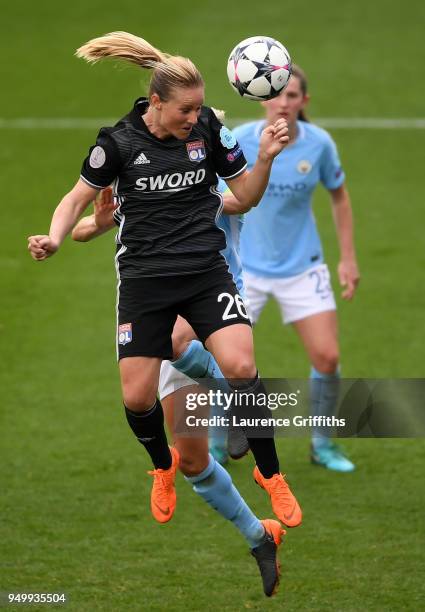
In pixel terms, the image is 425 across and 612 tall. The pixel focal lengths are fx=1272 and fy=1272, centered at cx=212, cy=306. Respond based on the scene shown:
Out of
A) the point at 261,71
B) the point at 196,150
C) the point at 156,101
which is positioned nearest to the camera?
the point at 156,101

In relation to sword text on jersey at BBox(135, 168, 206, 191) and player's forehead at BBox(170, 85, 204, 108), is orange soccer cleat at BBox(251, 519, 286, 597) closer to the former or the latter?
sword text on jersey at BBox(135, 168, 206, 191)

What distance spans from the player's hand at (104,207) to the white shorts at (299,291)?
245 cm

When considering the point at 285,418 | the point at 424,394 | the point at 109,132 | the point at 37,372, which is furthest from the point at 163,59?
the point at 37,372

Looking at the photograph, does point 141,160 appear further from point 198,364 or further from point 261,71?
point 198,364

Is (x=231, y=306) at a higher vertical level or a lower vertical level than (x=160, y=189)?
lower

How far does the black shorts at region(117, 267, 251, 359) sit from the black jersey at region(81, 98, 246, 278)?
69 mm

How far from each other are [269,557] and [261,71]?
2802 mm

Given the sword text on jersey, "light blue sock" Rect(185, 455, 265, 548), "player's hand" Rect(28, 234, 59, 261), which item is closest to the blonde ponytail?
the sword text on jersey

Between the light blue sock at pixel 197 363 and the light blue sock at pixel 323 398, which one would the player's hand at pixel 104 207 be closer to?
the light blue sock at pixel 197 363

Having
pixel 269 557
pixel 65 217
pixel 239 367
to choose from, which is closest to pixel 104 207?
pixel 65 217

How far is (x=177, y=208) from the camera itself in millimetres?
6941

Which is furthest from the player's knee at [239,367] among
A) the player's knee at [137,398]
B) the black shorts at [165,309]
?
the player's knee at [137,398]

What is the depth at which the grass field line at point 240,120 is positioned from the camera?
60.0 feet

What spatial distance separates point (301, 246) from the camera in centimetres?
975
